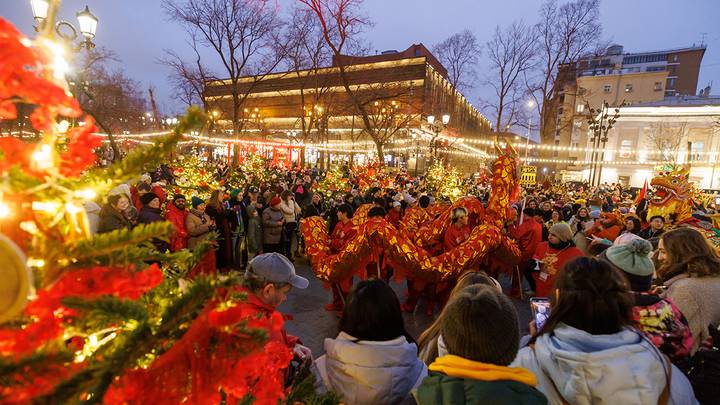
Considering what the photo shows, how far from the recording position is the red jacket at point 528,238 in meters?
6.67

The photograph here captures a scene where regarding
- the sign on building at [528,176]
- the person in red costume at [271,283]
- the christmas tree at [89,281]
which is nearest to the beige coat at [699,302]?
the person in red costume at [271,283]

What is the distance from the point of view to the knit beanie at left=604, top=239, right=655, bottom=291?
263 centimetres

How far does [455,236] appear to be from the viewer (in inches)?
237

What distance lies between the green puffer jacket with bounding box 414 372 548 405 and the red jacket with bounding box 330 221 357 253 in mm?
3999

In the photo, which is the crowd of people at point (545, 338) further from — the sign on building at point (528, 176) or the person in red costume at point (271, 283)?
the sign on building at point (528, 176)

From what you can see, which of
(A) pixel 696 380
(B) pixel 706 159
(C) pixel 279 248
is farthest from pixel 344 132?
(A) pixel 696 380

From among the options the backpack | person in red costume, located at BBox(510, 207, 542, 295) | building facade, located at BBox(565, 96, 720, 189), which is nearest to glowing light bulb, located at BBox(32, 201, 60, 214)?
the backpack

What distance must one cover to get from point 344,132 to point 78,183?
178 ft

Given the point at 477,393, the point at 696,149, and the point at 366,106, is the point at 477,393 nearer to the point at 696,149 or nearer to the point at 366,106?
the point at 366,106

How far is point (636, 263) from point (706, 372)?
2.45 feet

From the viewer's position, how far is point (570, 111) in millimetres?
46281

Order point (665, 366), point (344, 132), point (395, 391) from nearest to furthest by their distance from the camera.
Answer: point (665, 366) → point (395, 391) → point (344, 132)

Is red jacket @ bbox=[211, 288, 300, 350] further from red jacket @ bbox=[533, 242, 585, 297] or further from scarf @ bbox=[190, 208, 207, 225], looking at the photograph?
scarf @ bbox=[190, 208, 207, 225]

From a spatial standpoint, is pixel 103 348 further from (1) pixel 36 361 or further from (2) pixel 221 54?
(2) pixel 221 54
